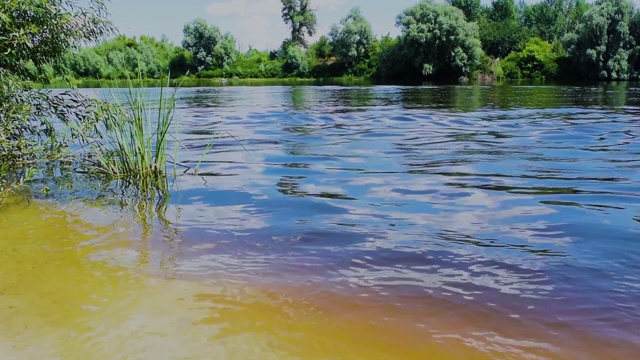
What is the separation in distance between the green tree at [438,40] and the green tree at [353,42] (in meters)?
12.8

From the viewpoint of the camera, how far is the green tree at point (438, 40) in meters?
54.1

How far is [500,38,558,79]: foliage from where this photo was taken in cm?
5419

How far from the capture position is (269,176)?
8.76 metres

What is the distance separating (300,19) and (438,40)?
3951 cm

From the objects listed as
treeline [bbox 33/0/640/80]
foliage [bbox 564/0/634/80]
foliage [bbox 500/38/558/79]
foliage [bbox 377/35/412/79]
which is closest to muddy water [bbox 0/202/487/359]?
treeline [bbox 33/0/640/80]

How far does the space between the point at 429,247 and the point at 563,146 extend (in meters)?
7.34

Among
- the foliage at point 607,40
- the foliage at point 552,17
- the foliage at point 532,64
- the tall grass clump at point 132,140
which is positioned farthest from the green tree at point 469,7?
the tall grass clump at point 132,140

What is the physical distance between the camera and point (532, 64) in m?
55.9

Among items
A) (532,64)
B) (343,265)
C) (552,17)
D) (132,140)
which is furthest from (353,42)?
(343,265)

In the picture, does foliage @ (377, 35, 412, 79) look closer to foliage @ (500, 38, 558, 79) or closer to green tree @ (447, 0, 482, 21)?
foliage @ (500, 38, 558, 79)

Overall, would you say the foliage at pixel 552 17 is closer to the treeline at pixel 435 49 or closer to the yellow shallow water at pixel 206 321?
the treeline at pixel 435 49

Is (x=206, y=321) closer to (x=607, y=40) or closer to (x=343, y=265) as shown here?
(x=343, y=265)

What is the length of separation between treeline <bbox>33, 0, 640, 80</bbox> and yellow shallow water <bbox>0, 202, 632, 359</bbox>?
22.5 m

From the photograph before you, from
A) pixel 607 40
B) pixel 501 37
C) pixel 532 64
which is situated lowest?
pixel 532 64
